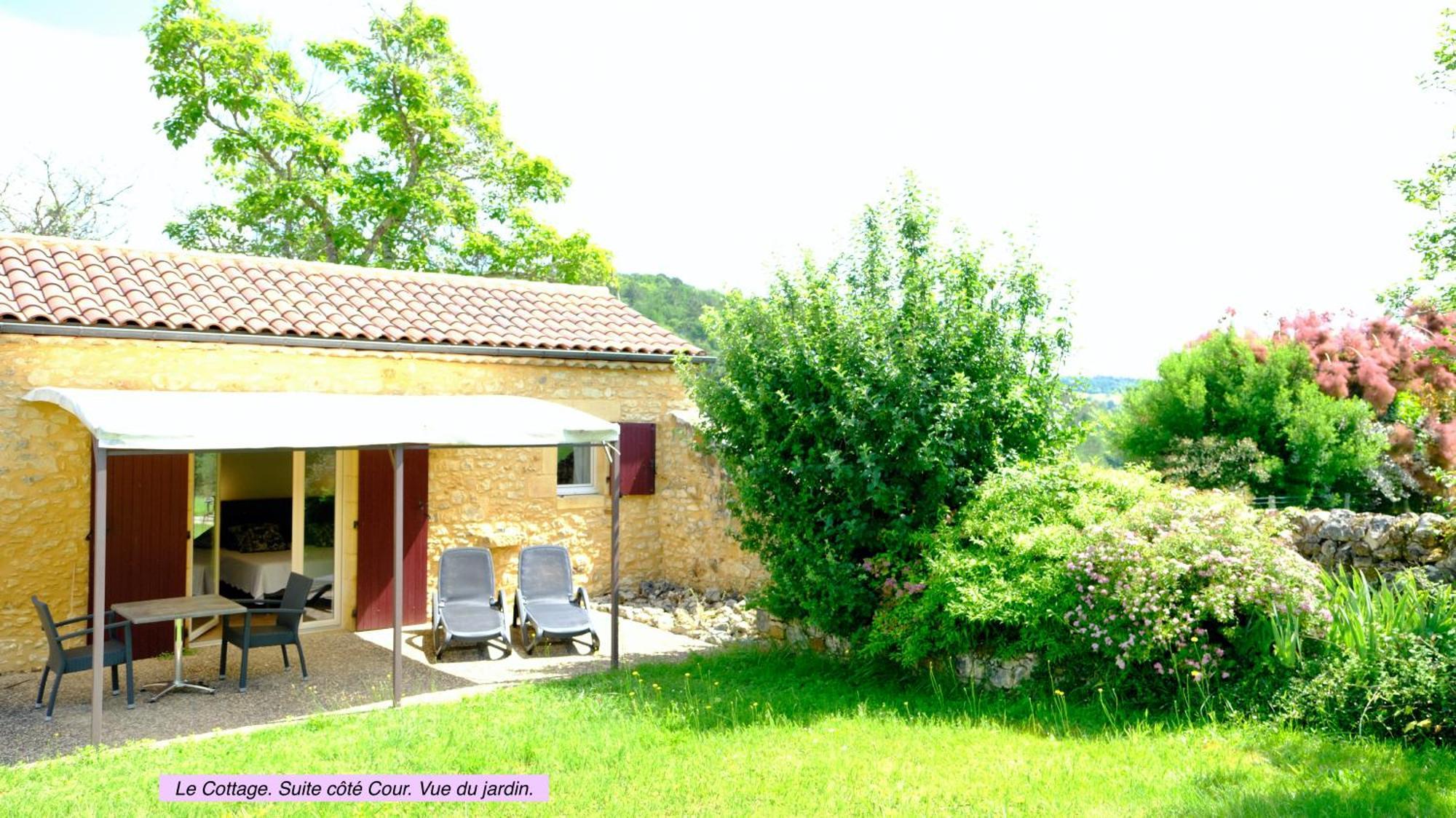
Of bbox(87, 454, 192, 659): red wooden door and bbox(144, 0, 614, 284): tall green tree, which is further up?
bbox(144, 0, 614, 284): tall green tree

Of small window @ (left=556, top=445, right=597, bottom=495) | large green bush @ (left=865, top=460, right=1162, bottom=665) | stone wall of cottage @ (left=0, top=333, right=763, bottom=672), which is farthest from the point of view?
small window @ (left=556, top=445, right=597, bottom=495)

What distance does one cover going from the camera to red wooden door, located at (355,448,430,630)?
36.0ft

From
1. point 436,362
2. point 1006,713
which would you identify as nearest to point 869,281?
point 1006,713

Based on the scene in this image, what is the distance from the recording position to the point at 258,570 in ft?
34.3

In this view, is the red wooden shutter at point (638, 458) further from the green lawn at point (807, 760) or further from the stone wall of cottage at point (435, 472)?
the green lawn at point (807, 760)

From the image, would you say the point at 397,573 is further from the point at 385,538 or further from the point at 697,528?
the point at 697,528

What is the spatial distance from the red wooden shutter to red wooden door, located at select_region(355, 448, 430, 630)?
2.80 metres

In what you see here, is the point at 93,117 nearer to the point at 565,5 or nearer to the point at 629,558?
the point at 565,5

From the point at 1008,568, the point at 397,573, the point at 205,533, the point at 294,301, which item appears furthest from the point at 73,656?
the point at 1008,568

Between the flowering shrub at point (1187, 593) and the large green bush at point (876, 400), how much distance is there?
160 centimetres

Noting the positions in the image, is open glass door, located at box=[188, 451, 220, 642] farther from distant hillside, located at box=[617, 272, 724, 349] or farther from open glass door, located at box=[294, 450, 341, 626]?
distant hillside, located at box=[617, 272, 724, 349]

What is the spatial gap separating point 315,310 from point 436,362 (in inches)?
59.1

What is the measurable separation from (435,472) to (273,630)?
10.8 feet

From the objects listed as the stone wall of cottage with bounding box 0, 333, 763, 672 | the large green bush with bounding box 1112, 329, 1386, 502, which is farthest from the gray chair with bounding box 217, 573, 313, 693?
the large green bush with bounding box 1112, 329, 1386, 502
